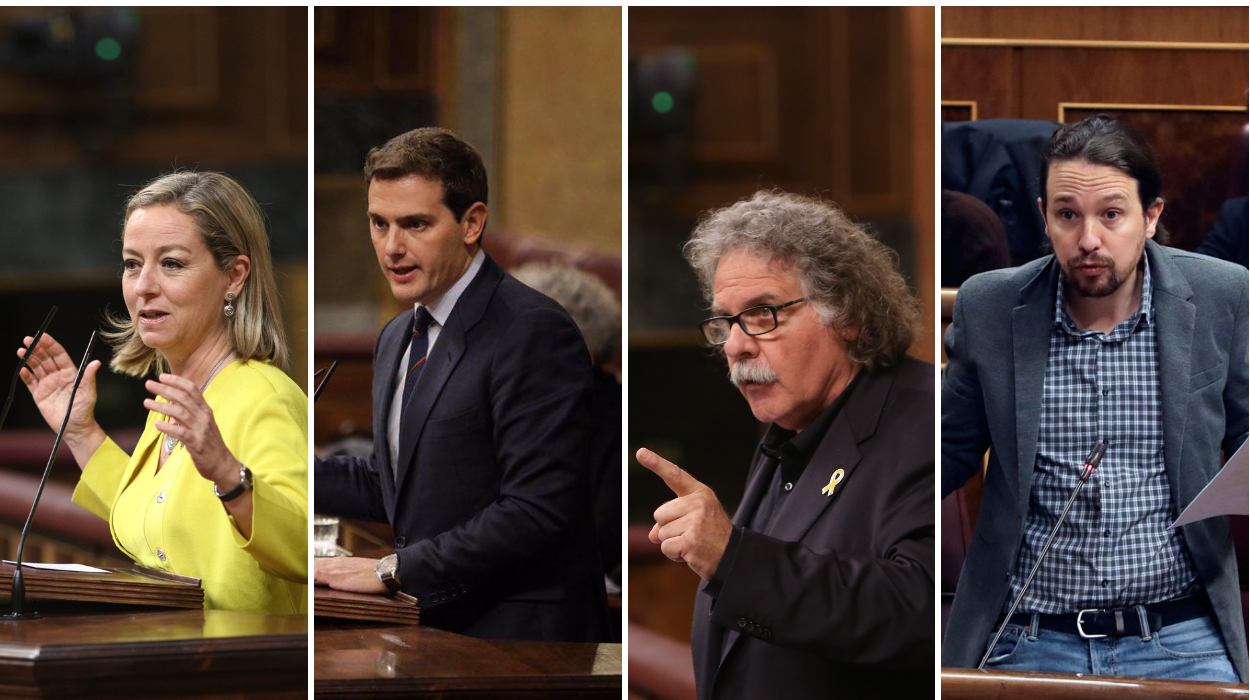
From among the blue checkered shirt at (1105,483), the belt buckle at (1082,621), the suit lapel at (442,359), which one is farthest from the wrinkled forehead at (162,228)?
the belt buckle at (1082,621)

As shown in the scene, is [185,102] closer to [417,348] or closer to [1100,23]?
[417,348]

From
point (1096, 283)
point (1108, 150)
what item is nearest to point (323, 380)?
point (1096, 283)

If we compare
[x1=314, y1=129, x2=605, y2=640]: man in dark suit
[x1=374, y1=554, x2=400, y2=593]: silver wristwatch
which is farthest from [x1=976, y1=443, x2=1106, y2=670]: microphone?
[x1=374, y1=554, x2=400, y2=593]: silver wristwatch

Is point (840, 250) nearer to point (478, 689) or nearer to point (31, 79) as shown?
Result: point (478, 689)

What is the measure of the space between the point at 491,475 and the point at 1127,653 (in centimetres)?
166

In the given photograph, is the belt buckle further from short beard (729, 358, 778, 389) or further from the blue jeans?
short beard (729, 358, 778, 389)

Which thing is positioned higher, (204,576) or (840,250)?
(840,250)

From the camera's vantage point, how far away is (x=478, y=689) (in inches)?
125

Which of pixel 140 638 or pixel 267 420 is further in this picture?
pixel 267 420

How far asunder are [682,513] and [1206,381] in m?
1.41

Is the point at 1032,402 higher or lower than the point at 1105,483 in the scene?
higher

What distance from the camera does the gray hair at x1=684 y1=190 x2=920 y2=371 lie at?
3.46 m

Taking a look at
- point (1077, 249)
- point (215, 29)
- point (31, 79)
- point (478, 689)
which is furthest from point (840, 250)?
point (31, 79)

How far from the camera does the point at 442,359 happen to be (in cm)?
354
